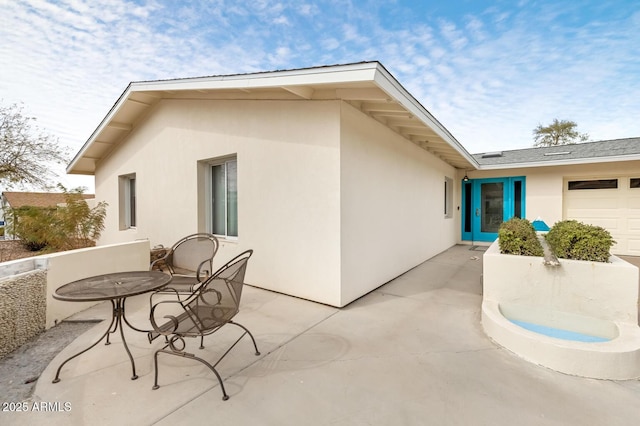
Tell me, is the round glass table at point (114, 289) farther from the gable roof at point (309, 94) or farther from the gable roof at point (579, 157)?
the gable roof at point (579, 157)

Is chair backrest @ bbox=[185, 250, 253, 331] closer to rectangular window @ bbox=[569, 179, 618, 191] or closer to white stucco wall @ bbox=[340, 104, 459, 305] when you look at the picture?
white stucco wall @ bbox=[340, 104, 459, 305]

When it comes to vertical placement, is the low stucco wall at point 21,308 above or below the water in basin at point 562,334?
above

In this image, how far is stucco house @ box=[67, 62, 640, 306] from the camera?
13.5 feet

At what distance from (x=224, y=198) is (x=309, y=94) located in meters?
2.87

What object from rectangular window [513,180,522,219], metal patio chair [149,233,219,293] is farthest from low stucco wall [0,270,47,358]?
rectangular window [513,180,522,219]

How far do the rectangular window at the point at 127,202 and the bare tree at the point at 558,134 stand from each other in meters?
27.6

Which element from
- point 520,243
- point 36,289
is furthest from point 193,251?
point 520,243

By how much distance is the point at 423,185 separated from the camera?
7.38m

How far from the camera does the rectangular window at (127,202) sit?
336 inches

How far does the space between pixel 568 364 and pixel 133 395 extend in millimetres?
3651

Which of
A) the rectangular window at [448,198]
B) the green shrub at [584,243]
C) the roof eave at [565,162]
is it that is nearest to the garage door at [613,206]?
the roof eave at [565,162]

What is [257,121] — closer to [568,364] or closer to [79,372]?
[79,372]

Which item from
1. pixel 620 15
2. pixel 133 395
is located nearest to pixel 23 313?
pixel 133 395

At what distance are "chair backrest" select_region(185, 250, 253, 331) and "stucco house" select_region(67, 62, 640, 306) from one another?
1857 mm
